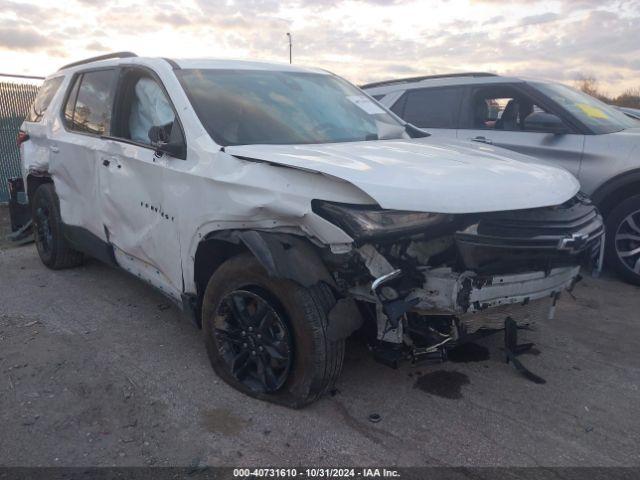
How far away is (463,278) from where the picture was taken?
8.86ft

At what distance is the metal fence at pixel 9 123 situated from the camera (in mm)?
9383

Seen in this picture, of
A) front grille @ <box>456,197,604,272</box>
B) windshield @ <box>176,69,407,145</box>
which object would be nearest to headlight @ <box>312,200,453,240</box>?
front grille @ <box>456,197,604,272</box>

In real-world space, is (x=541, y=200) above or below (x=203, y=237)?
above

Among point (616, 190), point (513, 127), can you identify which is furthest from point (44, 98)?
point (616, 190)

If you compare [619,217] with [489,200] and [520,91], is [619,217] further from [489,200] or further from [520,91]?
[489,200]

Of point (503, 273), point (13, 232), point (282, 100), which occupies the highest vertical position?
point (282, 100)

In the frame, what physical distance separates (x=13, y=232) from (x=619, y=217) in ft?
21.9

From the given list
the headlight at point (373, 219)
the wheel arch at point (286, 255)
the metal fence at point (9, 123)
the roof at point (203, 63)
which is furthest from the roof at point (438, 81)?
the metal fence at point (9, 123)

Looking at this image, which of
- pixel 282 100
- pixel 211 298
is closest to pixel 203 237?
pixel 211 298

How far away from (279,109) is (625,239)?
3438 mm

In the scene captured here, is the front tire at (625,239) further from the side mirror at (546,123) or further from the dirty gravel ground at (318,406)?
the side mirror at (546,123)

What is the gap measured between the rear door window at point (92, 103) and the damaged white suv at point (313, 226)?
1.09ft

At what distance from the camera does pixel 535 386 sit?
3.33 meters

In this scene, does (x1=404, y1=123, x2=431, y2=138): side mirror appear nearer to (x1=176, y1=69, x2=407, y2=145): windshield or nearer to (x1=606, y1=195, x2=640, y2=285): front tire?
(x1=176, y1=69, x2=407, y2=145): windshield
